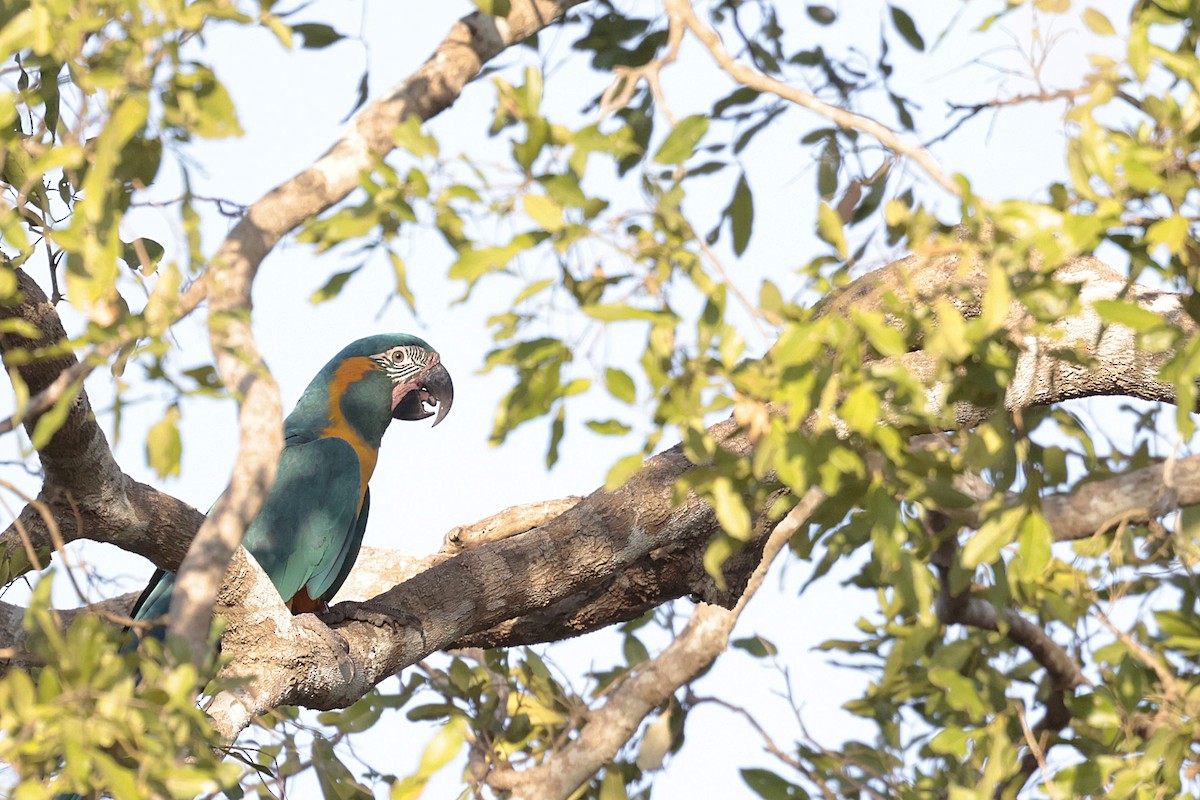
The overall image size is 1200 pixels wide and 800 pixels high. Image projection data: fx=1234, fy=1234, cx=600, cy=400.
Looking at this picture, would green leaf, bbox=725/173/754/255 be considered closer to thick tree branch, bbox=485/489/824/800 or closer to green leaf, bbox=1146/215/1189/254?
green leaf, bbox=1146/215/1189/254

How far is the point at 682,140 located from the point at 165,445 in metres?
0.77

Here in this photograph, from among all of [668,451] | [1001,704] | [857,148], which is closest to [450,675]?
[668,451]

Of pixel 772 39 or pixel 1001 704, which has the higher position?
pixel 772 39

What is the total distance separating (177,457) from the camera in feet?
5.14

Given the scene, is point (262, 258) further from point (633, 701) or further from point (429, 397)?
point (429, 397)

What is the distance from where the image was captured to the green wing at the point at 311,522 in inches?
147

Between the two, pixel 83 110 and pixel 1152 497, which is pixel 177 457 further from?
pixel 1152 497

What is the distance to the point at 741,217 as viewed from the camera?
2197 mm

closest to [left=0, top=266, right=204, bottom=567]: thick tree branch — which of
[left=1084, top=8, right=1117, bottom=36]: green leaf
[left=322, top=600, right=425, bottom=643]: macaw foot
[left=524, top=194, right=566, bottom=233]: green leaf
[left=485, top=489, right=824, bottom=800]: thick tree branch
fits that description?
[left=322, top=600, right=425, bottom=643]: macaw foot

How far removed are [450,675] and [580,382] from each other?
89.3 inches

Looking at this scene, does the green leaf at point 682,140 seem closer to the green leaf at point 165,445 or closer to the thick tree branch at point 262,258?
the thick tree branch at point 262,258

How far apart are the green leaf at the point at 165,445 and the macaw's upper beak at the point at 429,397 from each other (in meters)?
3.10

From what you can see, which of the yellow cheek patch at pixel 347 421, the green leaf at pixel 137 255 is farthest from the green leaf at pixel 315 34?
the yellow cheek patch at pixel 347 421

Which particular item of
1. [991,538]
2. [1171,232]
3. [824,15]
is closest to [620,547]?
[824,15]
